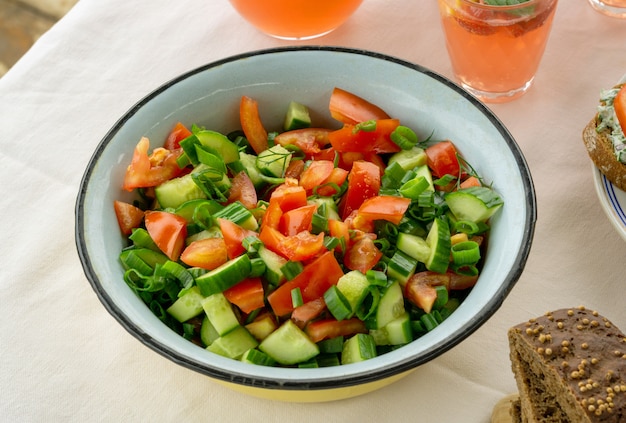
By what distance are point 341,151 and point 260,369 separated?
72 cm

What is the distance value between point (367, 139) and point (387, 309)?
507 millimetres

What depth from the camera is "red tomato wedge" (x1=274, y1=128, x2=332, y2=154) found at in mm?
2061

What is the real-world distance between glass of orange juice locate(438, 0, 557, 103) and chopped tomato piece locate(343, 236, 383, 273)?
79 centimetres

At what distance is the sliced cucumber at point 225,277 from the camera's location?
166cm

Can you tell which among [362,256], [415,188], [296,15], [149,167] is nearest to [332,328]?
[362,256]

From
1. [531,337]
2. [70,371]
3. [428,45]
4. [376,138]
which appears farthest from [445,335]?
[428,45]

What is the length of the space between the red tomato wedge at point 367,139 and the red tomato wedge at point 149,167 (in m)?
0.41

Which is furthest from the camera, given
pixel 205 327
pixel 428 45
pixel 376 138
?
pixel 428 45

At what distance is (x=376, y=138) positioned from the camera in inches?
78.8

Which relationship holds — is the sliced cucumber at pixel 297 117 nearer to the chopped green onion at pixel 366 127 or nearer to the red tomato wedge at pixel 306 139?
the red tomato wedge at pixel 306 139

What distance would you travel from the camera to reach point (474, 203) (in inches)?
70.4

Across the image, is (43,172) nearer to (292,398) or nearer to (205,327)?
(205,327)

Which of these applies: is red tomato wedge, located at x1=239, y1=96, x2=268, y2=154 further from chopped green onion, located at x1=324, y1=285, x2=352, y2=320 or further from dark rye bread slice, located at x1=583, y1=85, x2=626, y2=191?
dark rye bread slice, located at x1=583, y1=85, x2=626, y2=191

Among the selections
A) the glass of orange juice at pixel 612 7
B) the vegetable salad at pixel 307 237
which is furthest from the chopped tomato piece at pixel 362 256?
the glass of orange juice at pixel 612 7
